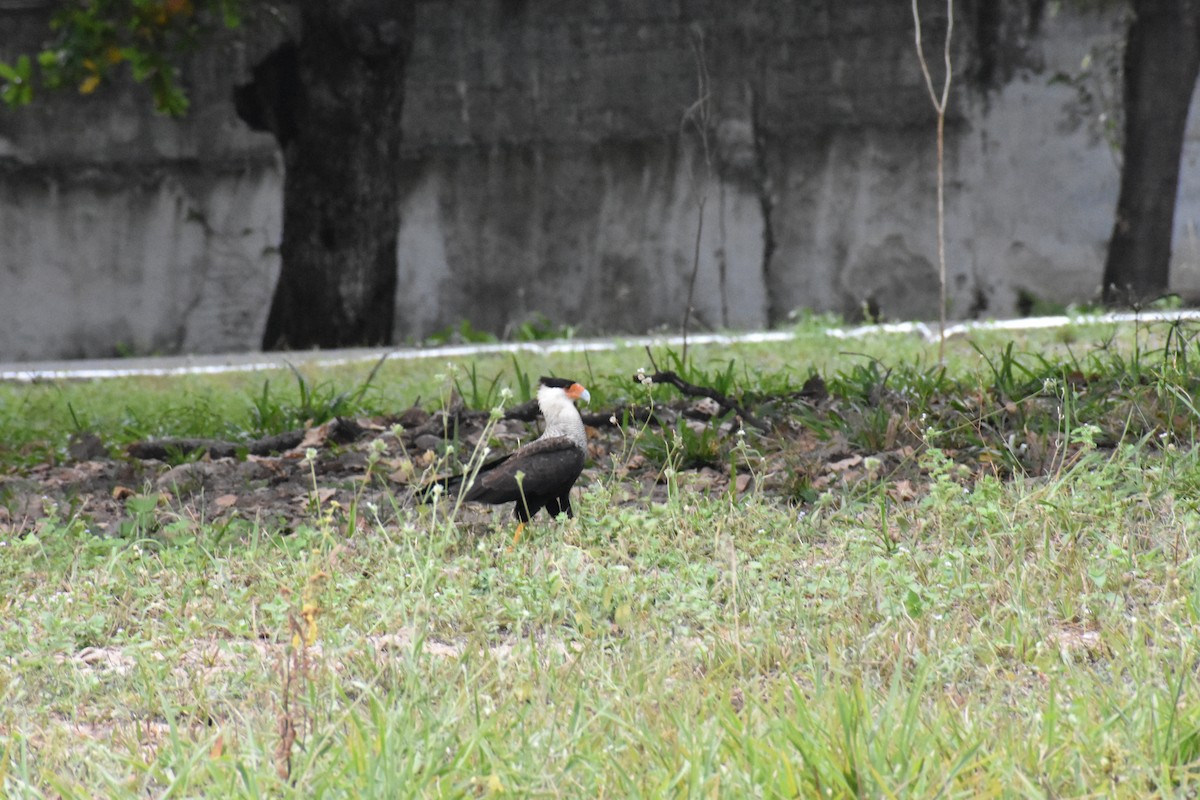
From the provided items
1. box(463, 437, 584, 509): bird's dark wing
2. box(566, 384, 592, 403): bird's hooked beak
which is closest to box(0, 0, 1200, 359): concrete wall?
box(566, 384, 592, 403): bird's hooked beak

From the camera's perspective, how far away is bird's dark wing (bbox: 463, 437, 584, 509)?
12.5ft

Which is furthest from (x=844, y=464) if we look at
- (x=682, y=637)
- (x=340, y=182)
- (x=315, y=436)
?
(x=340, y=182)

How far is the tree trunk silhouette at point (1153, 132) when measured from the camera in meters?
9.78

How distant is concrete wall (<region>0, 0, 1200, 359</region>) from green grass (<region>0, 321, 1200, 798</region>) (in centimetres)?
585

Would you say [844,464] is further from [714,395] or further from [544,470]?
[544,470]

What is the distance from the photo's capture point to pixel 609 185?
10758mm

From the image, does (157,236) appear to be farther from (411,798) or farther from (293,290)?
(411,798)

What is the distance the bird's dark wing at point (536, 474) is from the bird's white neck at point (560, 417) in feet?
0.17

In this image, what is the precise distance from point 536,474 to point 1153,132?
24.9ft

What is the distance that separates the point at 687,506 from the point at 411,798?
6.58ft

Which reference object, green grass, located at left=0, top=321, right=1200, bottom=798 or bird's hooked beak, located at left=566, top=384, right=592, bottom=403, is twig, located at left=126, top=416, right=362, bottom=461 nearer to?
green grass, located at left=0, top=321, right=1200, bottom=798

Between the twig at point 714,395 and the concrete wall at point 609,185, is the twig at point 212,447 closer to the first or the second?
the twig at point 714,395

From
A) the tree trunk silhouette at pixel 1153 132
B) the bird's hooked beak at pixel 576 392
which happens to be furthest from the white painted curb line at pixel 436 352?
the bird's hooked beak at pixel 576 392

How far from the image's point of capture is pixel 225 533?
13.4 ft
